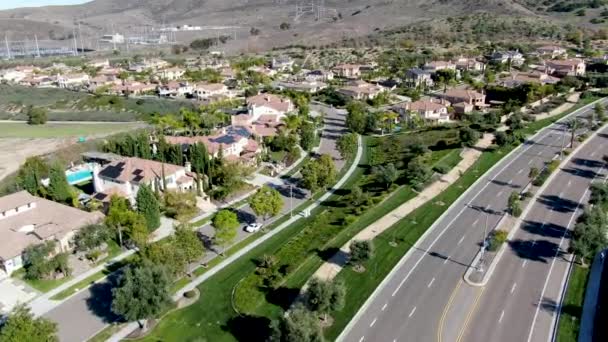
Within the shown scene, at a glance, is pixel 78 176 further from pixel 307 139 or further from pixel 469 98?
pixel 469 98

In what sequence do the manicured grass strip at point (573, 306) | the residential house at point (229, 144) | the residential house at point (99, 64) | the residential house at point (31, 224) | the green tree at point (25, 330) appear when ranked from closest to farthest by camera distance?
1. the green tree at point (25, 330)
2. the manicured grass strip at point (573, 306)
3. the residential house at point (31, 224)
4. the residential house at point (229, 144)
5. the residential house at point (99, 64)

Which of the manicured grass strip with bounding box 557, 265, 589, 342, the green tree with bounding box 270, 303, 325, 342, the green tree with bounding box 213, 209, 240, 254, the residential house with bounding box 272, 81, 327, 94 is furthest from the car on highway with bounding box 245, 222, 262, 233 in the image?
the residential house with bounding box 272, 81, 327, 94

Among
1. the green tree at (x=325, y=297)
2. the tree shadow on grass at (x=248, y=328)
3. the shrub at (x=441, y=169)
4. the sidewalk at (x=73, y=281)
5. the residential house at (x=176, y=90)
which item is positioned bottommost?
the tree shadow on grass at (x=248, y=328)

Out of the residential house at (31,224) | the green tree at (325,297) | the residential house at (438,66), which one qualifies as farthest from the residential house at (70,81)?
the green tree at (325,297)

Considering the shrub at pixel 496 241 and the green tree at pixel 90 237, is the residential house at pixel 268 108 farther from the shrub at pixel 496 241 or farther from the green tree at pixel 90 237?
the shrub at pixel 496 241

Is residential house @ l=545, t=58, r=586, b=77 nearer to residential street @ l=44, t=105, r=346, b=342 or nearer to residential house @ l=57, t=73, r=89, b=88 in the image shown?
residential street @ l=44, t=105, r=346, b=342

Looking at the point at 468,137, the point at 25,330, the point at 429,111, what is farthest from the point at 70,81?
the point at 25,330

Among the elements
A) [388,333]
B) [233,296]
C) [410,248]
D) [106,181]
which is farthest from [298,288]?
[106,181]

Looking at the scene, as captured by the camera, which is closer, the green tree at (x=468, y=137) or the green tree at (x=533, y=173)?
the green tree at (x=533, y=173)

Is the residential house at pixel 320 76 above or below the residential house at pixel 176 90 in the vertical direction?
above
